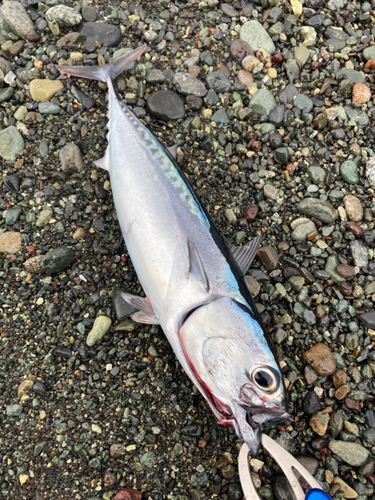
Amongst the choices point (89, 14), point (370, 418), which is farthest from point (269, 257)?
point (89, 14)

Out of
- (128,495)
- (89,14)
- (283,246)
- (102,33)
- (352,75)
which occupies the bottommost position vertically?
(128,495)

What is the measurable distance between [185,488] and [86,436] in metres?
0.74

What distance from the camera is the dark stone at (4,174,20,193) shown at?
3344 mm

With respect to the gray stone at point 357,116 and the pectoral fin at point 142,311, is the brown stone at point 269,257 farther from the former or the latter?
the gray stone at point 357,116

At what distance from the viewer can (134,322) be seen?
2893 millimetres

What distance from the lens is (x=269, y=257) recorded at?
10.2 feet

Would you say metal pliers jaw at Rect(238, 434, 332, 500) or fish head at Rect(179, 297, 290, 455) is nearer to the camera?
fish head at Rect(179, 297, 290, 455)

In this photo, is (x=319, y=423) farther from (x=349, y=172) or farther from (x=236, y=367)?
(x=349, y=172)

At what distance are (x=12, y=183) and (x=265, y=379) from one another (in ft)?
8.63

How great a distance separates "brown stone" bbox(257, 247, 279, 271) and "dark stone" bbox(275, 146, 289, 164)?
863 millimetres

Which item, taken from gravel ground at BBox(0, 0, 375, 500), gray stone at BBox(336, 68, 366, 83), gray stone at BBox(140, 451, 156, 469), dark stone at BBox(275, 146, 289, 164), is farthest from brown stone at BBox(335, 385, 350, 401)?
gray stone at BBox(336, 68, 366, 83)

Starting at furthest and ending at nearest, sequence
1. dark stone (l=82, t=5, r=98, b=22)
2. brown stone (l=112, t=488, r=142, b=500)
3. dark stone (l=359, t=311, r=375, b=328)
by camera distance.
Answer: dark stone (l=82, t=5, r=98, b=22) < dark stone (l=359, t=311, r=375, b=328) < brown stone (l=112, t=488, r=142, b=500)

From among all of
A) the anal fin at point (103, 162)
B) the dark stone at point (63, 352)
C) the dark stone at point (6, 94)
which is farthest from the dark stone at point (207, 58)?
the dark stone at point (63, 352)

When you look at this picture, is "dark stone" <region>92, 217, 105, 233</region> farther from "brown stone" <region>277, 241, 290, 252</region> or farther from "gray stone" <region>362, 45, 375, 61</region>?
"gray stone" <region>362, 45, 375, 61</region>
